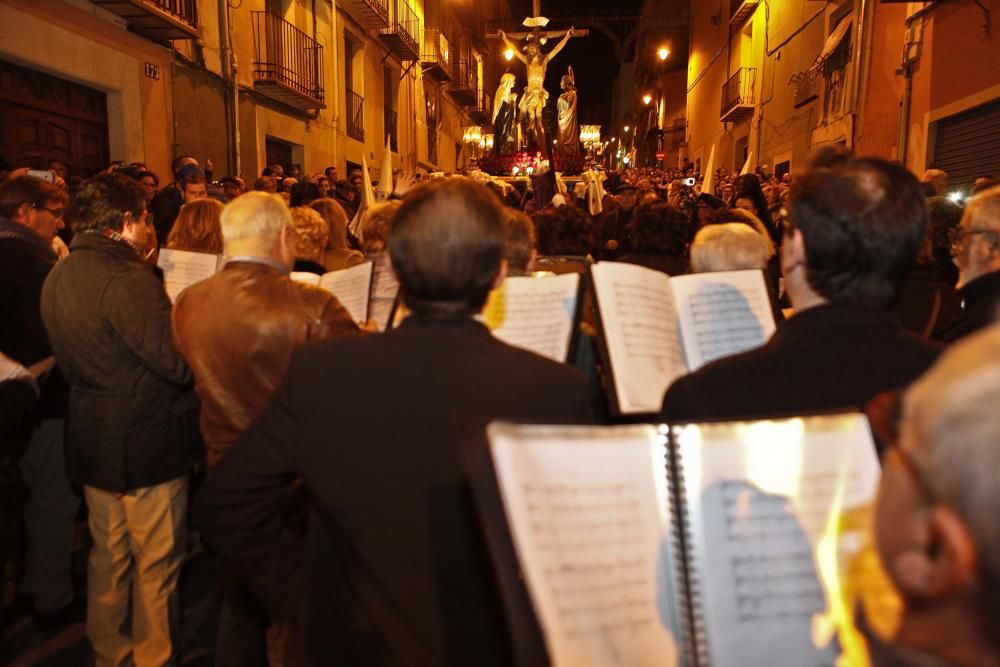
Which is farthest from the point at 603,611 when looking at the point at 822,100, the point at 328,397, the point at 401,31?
the point at 401,31

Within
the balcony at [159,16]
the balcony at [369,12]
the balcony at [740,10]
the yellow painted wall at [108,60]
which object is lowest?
the yellow painted wall at [108,60]

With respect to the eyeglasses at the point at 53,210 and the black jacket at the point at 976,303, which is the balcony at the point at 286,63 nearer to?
the eyeglasses at the point at 53,210

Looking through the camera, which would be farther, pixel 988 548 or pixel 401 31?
pixel 401 31

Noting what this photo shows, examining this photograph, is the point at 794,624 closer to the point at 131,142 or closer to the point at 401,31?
the point at 131,142

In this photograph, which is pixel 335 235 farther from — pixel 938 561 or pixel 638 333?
pixel 938 561

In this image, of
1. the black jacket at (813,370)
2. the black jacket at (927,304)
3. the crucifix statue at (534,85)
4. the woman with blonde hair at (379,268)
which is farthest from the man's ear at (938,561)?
the crucifix statue at (534,85)

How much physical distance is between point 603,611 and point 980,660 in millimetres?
525

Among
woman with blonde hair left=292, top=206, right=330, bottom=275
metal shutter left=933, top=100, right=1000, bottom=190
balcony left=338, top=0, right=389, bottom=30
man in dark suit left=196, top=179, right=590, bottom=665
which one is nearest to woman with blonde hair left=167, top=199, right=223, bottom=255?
woman with blonde hair left=292, top=206, right=330, bottom=275

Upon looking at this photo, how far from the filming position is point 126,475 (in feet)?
9.71

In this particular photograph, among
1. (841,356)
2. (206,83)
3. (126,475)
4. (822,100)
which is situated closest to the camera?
(841,356)

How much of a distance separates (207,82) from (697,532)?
1296cm

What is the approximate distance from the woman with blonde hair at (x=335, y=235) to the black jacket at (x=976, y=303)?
9.61 feet

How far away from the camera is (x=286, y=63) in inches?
589

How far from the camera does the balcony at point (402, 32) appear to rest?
836 inches
